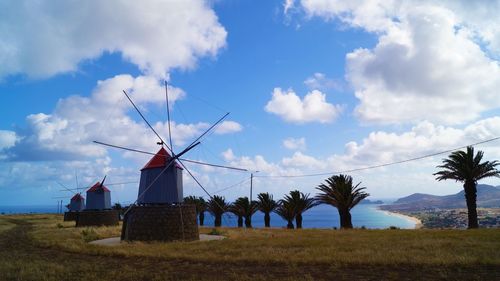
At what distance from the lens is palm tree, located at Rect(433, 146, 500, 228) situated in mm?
30516

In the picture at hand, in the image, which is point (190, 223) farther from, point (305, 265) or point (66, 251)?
point (305, 265)

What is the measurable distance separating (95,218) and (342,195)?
88.6 feet

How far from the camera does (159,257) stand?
17.1 metres

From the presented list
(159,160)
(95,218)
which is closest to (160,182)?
(159,160)

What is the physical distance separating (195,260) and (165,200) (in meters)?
10.7

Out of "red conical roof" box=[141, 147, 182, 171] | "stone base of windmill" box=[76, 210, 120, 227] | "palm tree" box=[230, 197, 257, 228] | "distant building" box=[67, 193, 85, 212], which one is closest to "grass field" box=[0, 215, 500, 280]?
"red conical roof" box=[141, 147, 182, 171]

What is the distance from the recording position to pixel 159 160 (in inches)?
1065

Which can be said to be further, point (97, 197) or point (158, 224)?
point (97, 197)

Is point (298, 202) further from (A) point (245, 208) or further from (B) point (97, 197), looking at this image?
(B) point (97, 197)

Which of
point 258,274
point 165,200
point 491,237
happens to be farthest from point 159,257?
point 491,237

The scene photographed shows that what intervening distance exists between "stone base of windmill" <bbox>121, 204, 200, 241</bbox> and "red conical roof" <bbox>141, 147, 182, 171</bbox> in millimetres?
2693

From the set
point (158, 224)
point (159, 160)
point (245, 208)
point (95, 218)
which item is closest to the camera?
point (158, 224)

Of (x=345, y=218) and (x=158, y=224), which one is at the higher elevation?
(x=158, y=224)

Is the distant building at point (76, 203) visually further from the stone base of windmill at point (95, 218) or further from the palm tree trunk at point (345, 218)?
the palm tree trunk at point (345, 218)
